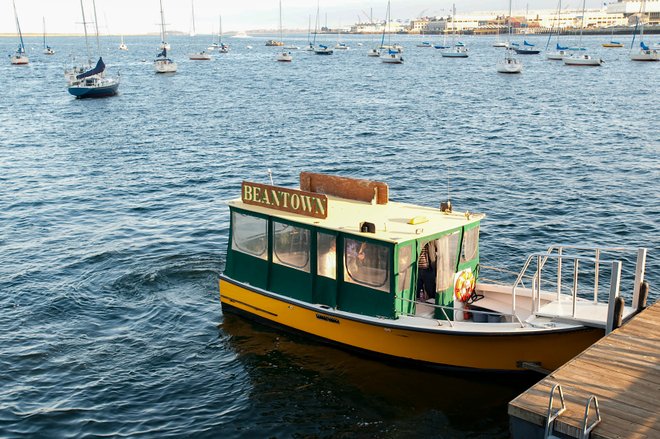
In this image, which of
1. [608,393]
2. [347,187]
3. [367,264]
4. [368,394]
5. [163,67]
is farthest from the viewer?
[163,67]

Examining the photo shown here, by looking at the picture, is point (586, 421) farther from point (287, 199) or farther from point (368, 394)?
point (287, 199)

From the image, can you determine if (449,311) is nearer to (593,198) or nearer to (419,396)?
(419,396)

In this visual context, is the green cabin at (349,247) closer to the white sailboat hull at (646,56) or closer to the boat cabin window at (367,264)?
the boat cabin window at (367,264)

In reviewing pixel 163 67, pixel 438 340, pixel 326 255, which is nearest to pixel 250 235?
pixel 326 255

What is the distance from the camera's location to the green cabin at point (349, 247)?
16234 millimetres

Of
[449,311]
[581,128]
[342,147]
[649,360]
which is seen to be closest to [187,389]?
[449,311]

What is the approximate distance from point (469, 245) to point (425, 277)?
1409mm

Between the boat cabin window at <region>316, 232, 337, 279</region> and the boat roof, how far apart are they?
328 millimetres

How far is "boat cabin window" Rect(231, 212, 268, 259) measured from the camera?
18562mm

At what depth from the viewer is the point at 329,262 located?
1720 centimetres

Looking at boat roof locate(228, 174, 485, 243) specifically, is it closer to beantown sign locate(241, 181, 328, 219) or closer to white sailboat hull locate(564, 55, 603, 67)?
beantown sign locate(241, 181, 328, 219)

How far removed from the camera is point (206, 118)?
63531mm

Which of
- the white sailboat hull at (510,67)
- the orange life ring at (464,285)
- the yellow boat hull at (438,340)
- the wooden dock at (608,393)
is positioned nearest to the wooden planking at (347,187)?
the orange life ring at (464,285)

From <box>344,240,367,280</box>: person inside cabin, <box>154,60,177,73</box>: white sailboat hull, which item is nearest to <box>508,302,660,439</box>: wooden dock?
<box>344,240,367,280</box>: person inside cabin
